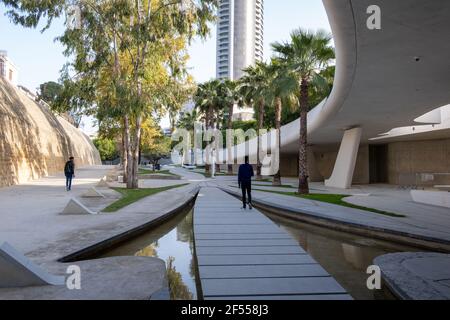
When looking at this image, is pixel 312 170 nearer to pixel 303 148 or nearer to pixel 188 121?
pixel 303 148

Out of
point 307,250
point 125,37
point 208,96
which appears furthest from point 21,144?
point 307,250

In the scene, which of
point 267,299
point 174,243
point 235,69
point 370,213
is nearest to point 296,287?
point 267,299

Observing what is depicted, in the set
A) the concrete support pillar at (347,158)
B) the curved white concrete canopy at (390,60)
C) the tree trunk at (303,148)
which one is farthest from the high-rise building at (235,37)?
the curved white concrete canopy at (390,60)

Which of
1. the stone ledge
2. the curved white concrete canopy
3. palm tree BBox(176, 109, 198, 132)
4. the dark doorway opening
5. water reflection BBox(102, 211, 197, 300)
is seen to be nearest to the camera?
the stone ledge

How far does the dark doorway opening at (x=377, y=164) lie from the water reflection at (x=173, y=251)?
30.0m

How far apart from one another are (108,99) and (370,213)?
614 inches

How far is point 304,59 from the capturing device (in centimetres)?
1919

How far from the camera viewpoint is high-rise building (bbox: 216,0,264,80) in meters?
178

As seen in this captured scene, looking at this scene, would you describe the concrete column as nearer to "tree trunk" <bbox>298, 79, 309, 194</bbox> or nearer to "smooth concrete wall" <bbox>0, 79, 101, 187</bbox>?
"tree trunk" <bbox>298, 79, 309, 194</bbox>

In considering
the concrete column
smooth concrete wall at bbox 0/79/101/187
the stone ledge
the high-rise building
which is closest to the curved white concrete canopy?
the stone ledge

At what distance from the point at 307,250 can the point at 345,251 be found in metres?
0.77

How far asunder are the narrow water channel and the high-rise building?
172 m

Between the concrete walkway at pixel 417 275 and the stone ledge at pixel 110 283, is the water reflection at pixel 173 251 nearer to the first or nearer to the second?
the stone ledge at pixel 110 283

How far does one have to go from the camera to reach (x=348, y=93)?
49.4ft
